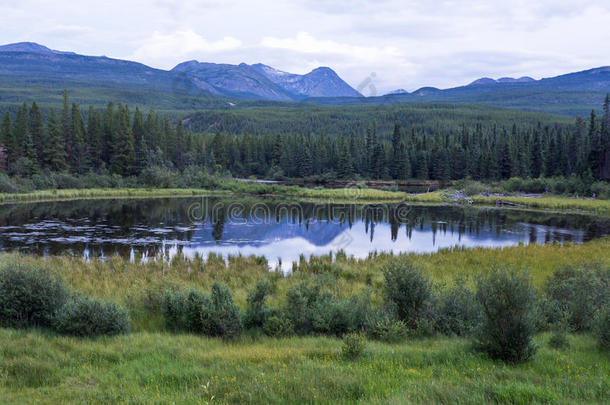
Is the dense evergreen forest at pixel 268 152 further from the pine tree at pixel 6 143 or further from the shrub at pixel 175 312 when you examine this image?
the shrub at pixel 175 312

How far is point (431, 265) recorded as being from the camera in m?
20.0

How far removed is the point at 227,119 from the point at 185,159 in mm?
115678

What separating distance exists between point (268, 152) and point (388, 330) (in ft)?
329

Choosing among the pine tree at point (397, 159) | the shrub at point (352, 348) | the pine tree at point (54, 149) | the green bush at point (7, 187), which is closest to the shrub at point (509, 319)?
the shrub at point (352, 348)

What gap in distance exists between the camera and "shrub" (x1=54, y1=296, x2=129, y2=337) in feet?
30.6

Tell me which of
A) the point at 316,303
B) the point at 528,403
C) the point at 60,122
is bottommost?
→ the point at 316,303

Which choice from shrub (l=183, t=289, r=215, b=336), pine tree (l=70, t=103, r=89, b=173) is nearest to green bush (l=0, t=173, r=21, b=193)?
pine tree (l=70, t=103, r=89, b=173)

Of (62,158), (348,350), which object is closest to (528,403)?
(348,350)

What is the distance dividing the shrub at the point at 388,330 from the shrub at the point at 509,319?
1921 millimetres

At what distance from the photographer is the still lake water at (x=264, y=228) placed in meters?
26.3

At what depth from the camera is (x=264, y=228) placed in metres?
35.5

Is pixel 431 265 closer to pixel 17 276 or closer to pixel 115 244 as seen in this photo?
pixel 17 276

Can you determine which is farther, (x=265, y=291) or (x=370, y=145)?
(x=370, y=145)

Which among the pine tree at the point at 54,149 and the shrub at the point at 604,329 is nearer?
the shrub at the point at 604,329
